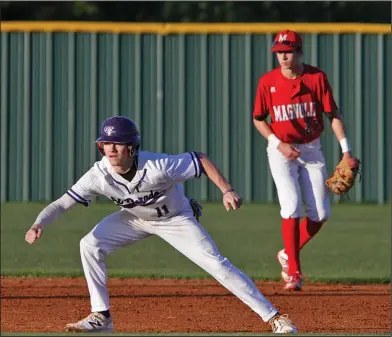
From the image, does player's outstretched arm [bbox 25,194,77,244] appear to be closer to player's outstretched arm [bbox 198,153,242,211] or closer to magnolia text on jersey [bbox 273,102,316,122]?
player's outstretched arm [bbox 198,153,242,211]

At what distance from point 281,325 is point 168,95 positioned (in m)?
11.3

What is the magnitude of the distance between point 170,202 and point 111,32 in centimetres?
1070

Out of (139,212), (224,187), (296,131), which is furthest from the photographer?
(296,131)

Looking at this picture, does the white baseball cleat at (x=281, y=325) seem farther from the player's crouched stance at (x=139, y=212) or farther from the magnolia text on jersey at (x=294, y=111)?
the magnolia text on jersey at (x=294, y=111)

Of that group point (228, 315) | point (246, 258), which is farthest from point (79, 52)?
point (228, 315)

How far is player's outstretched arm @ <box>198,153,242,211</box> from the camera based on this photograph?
7227 mm

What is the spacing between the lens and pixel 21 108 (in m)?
18.6

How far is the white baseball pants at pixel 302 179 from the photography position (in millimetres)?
10141

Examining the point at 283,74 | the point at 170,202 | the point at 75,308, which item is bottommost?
the point at 75,308

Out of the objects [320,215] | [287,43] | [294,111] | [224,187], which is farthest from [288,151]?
[224,187]

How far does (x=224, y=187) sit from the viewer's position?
24.1 feet

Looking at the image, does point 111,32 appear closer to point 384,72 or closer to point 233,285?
point 384,72

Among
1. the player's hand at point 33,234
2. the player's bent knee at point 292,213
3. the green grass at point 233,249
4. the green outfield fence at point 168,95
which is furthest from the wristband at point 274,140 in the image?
the green outfield fence at point 168,95

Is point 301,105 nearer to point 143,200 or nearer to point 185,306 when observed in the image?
point 185,306
